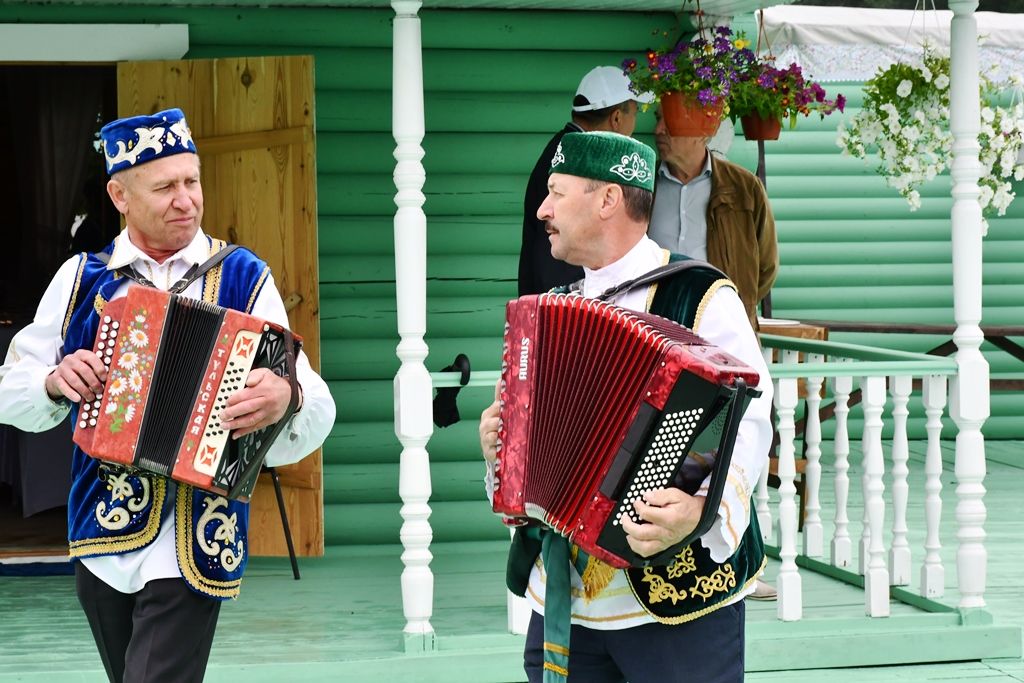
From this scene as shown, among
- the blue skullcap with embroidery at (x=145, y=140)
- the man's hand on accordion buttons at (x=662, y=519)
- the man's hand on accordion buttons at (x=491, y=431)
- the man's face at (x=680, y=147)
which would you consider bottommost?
the man's hand on accordion buttons at (x=662, y=519)

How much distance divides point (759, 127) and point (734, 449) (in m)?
3.13

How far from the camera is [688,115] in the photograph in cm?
488

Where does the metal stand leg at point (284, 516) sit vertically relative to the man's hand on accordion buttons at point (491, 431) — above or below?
below

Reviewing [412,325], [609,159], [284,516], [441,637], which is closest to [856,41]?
[412,325]

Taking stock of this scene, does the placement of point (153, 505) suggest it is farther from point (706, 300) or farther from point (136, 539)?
point (706, 300)

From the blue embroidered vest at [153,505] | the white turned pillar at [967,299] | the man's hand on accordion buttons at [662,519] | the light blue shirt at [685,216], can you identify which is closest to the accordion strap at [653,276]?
the man's hand on accordion buttons at [662,519]

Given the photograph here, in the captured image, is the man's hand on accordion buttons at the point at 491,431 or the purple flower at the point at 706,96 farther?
the purple flower at the point at 706,96

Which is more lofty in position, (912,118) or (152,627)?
(912,118)

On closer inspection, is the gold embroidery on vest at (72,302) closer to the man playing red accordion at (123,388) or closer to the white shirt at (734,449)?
the man playing red accordion at (123,388)

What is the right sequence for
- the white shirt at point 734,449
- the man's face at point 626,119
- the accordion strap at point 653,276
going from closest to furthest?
1. the white shirt at point 734,449
2. the accordion strap at point 653,276
3. the man's face at point 626,119

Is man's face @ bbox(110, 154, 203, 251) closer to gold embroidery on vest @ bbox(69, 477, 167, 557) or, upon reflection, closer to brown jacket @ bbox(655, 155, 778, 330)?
gold embroidery on vest @ bbox(69, 477, 167, 557)

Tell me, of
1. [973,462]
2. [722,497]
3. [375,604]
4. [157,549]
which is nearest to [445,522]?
[375,604]

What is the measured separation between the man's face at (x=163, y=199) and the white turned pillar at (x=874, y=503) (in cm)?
279

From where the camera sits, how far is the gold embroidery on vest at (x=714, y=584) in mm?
2408
